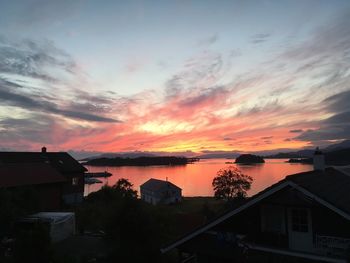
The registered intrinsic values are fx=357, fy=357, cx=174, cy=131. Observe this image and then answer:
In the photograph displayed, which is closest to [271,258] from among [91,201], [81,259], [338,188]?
[338,188]

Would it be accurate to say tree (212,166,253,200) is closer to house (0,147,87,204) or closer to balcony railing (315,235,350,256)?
house (0,147,87,204)

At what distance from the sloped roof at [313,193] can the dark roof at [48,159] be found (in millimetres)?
43659

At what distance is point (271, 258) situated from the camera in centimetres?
1170

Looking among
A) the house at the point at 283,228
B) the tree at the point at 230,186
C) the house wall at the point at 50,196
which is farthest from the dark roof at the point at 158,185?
the house at the point at 283,228

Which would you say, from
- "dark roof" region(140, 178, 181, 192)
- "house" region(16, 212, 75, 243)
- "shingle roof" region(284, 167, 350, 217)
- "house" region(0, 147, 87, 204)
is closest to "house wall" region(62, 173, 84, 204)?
"house" region(0, 147, 87, 204)

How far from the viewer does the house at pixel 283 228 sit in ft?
36.3

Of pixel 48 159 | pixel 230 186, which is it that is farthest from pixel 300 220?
pixel 48 159

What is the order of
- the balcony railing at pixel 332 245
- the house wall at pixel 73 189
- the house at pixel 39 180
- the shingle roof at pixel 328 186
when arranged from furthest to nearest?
the house wall at pixel 73 189 → the house at pixel 39 180 → the shingle roof at pixel 328 186 → the balcony railing at pixel 332 245

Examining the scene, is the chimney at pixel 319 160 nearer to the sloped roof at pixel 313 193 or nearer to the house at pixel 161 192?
the sloped roof at pixel 313 193

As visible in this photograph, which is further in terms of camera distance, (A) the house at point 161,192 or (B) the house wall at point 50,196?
(A) the house at point 161,192

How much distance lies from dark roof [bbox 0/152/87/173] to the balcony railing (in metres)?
46.5

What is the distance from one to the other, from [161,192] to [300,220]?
2313 inches

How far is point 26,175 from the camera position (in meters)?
36.6

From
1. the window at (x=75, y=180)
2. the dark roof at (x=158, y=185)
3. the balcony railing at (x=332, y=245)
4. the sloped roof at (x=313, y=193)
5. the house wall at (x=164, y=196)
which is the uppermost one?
the sloped roof at (x=313, y=193)
